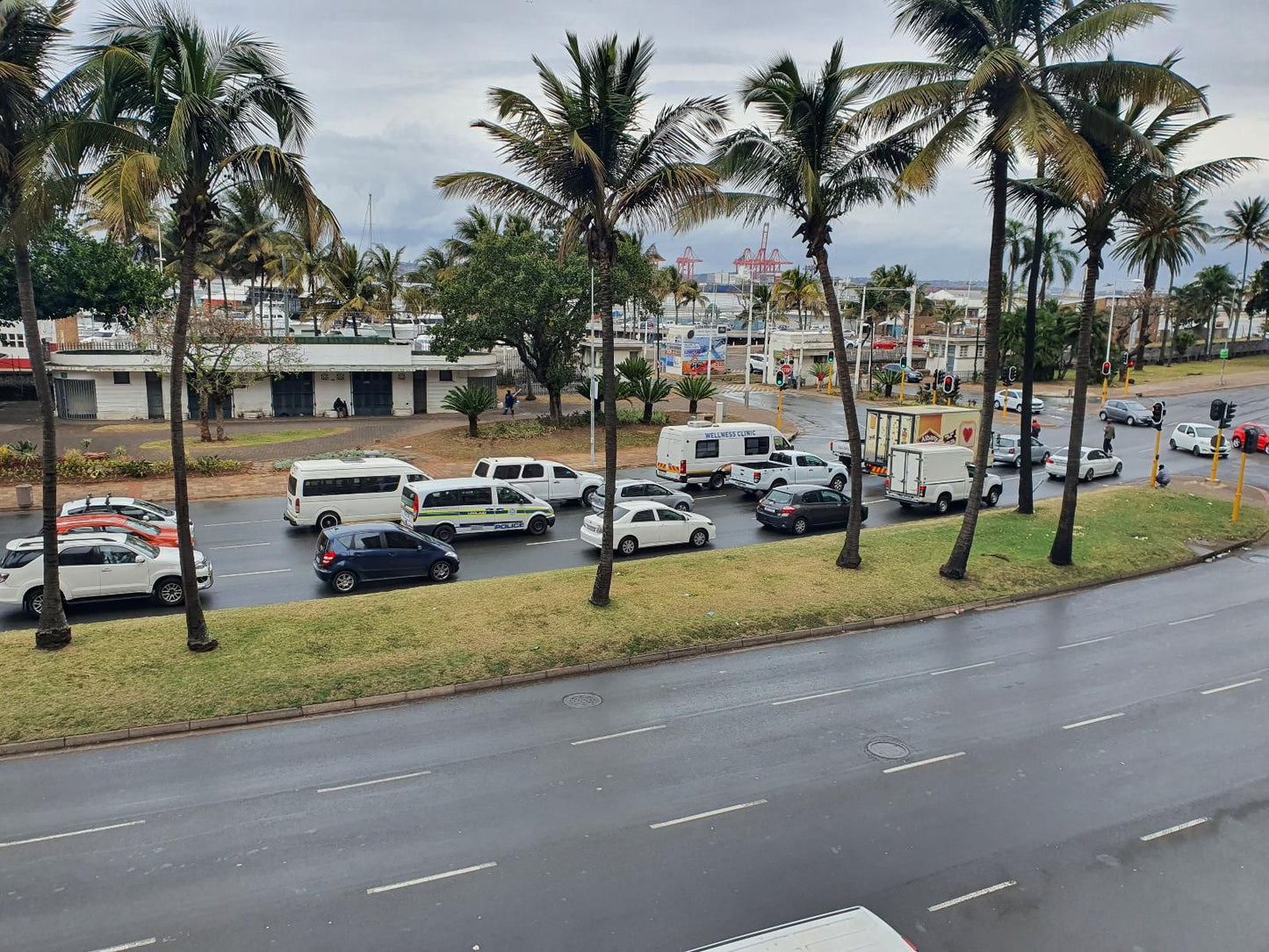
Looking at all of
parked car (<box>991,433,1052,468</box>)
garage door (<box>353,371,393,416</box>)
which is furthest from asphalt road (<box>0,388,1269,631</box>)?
garage door (<box>353,371,393,416</box>)

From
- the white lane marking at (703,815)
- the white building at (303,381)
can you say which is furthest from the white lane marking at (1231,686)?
the white building at (303,381)

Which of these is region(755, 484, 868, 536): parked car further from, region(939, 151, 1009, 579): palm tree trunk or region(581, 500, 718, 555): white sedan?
region(939, 151, 1009, 579): palm tree trunk

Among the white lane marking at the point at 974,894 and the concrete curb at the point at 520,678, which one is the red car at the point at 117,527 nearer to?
the concrete curb at the point at 520,678

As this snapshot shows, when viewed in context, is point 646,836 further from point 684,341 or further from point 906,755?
point 684,341

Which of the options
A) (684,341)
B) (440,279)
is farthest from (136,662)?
(684,341)

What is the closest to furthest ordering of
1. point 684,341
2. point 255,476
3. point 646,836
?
point 646,836 < point 255,476 < point 684,341

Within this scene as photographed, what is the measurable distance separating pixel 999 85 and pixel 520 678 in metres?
15.2

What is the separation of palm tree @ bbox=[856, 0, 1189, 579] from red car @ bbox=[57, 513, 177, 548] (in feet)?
61.1

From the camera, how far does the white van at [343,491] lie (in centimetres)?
2567

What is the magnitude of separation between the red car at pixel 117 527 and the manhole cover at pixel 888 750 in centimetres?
1620

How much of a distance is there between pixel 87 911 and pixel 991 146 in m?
20.0

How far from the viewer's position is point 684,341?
81.7 metres

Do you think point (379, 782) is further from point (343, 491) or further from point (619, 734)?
point (343, 491)

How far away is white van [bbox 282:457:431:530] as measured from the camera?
25672 millimetres
